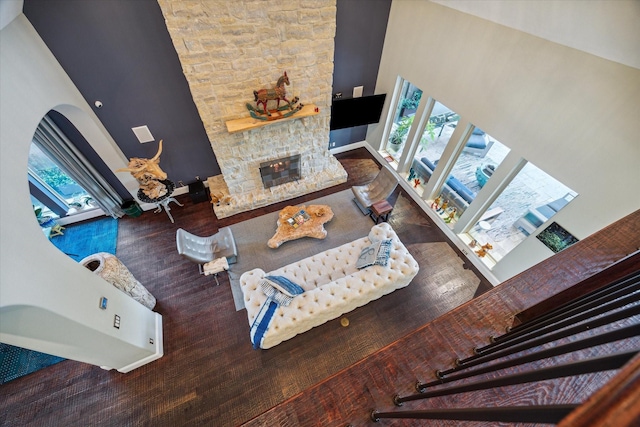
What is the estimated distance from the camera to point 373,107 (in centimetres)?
594

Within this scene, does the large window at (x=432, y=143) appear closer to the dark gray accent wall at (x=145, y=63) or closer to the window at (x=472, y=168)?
the window at (x=472, y=168)

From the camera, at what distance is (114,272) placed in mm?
3650

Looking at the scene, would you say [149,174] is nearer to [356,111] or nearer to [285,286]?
[285,286]

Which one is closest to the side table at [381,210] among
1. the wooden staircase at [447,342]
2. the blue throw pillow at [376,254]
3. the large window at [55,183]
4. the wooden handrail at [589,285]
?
the blue throw pillow at [376,254]

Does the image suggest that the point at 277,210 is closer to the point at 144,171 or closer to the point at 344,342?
the point at 144,171

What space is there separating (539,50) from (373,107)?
3165mm

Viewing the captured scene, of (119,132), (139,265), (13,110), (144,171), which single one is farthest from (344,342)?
(119,132)

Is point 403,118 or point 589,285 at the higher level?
point 589,285

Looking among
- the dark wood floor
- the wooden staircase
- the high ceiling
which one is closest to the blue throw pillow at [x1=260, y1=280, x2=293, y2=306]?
the dark wood floor

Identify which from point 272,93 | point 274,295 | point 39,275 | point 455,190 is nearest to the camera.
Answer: point 39,275

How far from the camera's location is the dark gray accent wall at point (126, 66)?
3479 millimetres

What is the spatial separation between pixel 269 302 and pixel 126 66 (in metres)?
4.12

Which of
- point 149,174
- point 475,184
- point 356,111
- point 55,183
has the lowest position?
point 55,183

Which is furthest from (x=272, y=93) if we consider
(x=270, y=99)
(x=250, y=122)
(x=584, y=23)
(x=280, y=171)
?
(x=584, y=23)
